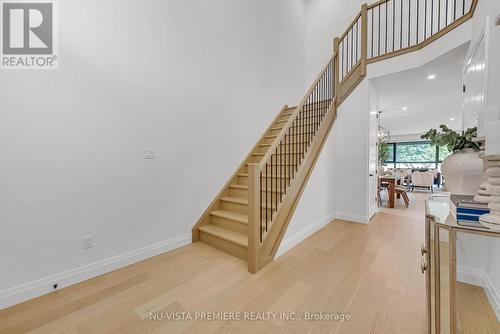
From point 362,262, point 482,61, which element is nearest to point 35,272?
point 362,262

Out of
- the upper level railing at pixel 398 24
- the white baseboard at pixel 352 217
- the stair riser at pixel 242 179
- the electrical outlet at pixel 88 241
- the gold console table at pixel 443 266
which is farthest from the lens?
the upper level railing at pixel 398 24

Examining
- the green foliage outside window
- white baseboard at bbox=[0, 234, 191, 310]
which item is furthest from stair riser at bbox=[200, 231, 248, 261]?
the green foliage outside window

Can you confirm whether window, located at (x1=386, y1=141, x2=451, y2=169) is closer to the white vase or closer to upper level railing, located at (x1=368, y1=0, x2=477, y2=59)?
upper level railing, located at (x1=368, y1=0, x2=477, y2=59)

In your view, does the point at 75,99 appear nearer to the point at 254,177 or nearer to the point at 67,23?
the point at 67,23

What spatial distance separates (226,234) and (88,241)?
136 cm

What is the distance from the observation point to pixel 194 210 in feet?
9.03

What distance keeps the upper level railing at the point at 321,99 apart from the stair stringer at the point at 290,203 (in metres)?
0.03

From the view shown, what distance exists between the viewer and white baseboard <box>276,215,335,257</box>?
2441mm

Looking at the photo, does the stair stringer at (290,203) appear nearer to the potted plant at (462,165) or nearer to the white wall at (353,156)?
the white wall at (353,156)

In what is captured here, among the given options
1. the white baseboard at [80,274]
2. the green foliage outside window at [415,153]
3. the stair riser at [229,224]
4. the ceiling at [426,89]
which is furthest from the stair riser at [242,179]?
the green foliage outside window at [415,153]

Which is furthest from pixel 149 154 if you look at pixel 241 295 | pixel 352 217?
pixel 352 217

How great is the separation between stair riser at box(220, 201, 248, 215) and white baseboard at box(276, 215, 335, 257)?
0.62 metres

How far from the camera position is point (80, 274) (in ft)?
6.21

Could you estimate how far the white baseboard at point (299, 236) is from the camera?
2441mm
